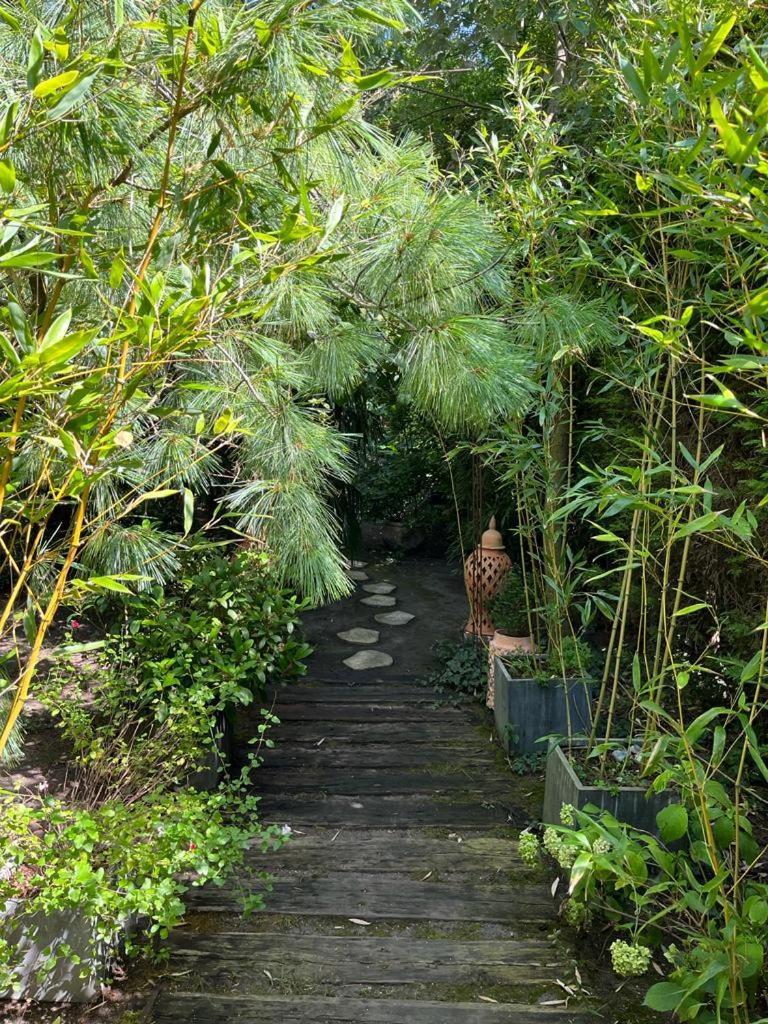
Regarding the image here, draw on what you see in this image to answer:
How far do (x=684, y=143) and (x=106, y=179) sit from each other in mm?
944

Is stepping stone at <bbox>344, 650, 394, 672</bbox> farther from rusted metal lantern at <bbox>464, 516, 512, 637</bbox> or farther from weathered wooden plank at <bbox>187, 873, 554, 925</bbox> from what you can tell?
weathered wooden plank at <bbox>187, 873, 554, 925</bbox>

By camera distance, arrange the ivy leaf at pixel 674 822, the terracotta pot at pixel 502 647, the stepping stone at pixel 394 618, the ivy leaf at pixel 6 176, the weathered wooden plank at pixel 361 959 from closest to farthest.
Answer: the ivy leaf at pixel 6 176 → the ivy leaf at pixel 674 822 → the weathered wooden plank at pixel 361 959 → the terracotta pot at pixel 502 647 → the stepping stone at pixel 394 618

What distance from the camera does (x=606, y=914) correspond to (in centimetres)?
210

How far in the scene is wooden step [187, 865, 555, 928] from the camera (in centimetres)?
221

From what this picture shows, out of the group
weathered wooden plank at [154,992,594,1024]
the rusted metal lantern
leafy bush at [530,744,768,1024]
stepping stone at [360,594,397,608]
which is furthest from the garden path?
stepping stone at [360,594,397,608]

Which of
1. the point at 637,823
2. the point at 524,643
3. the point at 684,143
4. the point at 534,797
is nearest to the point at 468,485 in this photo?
the point at 524,643

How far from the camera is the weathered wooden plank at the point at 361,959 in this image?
196 cm

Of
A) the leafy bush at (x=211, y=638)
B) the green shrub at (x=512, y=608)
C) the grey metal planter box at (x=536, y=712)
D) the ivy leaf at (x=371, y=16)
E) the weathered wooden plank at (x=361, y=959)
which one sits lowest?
the weathered wooden plank at (x=361, y=959)

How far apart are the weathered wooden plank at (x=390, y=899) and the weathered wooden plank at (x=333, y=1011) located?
0.32m

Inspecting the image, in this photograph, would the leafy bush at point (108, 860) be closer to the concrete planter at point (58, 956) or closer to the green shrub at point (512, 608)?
the concrete planter at point (58, 956)

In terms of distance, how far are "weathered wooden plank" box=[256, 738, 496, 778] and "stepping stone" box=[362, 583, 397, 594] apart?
222cm

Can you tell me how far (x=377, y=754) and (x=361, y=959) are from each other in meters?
1.20

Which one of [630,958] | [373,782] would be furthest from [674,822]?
[373,782]

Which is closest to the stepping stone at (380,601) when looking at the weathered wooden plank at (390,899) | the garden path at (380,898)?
the garden path at (380,898)
